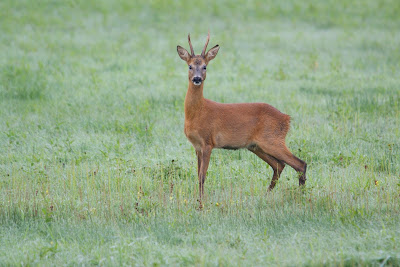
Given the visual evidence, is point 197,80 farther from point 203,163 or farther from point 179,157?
point 179,157

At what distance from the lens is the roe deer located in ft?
21.6

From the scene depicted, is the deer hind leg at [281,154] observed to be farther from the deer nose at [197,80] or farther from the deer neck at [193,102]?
the deer nose at [197,80]

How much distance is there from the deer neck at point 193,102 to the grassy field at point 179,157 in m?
0.59

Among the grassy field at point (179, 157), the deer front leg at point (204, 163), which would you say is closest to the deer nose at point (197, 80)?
the deer front leg at point (204, 163)

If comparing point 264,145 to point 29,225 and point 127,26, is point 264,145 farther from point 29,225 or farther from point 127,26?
point 127,26

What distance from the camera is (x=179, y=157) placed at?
25.3ft

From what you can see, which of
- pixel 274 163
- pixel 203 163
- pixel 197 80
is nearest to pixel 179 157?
pixel 203 163

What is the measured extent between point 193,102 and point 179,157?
125 centimetres

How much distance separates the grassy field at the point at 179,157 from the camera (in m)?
4.97

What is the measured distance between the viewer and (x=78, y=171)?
7.12 metres

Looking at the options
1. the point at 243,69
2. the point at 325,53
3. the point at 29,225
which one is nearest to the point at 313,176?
the point at 29,225

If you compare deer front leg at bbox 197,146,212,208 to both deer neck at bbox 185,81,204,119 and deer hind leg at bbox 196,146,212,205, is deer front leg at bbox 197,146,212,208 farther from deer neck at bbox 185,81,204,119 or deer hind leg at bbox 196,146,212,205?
deer neck at bbox 185,81,204,119

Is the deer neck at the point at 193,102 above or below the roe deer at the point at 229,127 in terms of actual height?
above

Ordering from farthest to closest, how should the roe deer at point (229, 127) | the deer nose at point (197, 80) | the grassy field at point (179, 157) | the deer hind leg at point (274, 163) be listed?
the deer hind leg at point (274, 163), the roe deer at point (229, 127), the deer nose at point (197, 80), the grassy field at point (179, 157)
